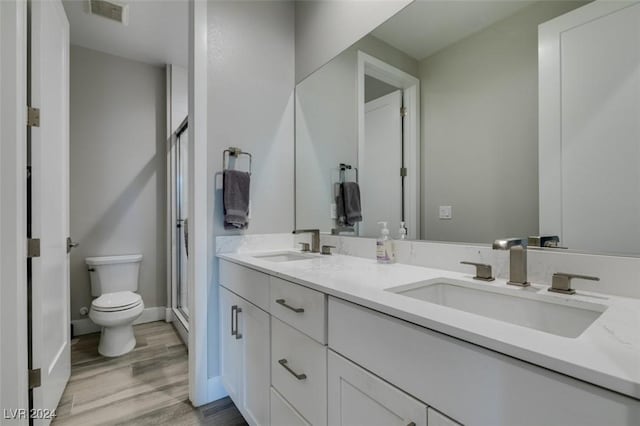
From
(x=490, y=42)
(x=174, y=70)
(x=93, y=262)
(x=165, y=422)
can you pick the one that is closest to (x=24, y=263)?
(x=165, y=422)

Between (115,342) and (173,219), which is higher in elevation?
(173,219)

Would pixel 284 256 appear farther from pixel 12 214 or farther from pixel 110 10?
pixel 110 10

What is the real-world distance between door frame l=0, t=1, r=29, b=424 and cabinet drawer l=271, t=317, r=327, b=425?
107cm

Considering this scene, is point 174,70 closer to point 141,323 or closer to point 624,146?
point 141,323

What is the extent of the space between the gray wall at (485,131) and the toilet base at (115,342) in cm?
236

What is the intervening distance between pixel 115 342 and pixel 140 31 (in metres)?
2.52

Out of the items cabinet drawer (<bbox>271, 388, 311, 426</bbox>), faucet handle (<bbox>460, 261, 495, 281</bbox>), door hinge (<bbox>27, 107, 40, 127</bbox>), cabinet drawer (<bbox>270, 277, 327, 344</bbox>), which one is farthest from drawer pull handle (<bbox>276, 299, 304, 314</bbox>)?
door hinge (<bbox>27, 107, 40, 127</bbox>)

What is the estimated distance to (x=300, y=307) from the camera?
1.00 metres

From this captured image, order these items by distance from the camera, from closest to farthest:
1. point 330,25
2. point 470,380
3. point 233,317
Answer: point 470,380
point 233,317
point 330,25

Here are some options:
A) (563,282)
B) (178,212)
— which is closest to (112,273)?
(178,212)

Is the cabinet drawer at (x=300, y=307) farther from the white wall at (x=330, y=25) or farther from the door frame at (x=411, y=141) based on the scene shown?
the white wall at (x=330, y=25)

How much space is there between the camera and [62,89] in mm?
1754

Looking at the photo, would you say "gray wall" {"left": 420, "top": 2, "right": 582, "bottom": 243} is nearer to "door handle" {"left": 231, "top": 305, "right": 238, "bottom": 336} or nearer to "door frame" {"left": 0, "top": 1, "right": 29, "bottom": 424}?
"door handle" {"left": 231, "top": 305, "right": 238, "bottom": 336}

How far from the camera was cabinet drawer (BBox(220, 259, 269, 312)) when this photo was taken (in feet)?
4.05
